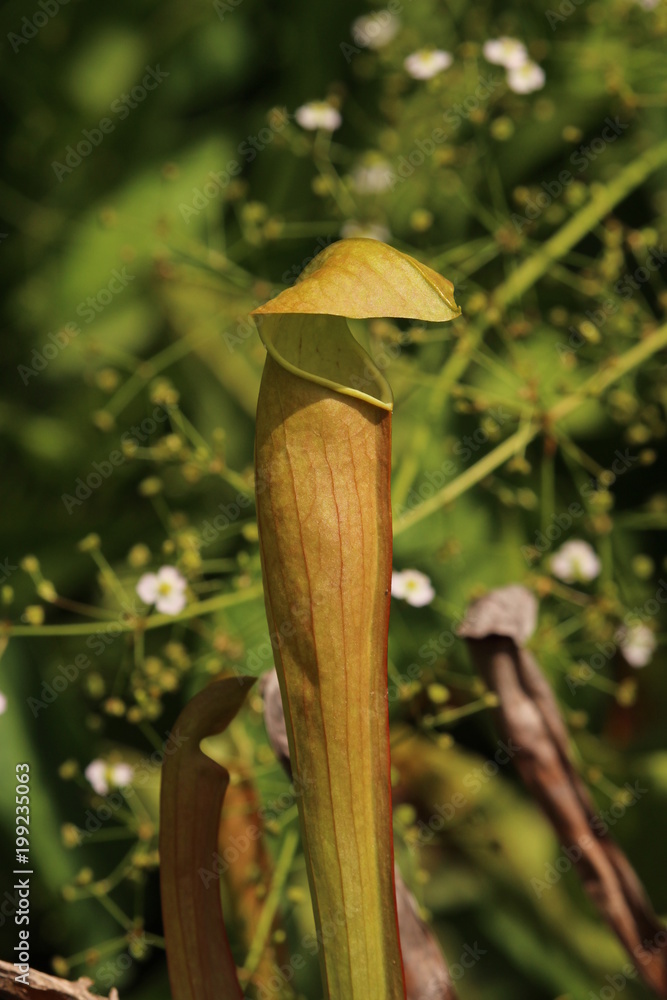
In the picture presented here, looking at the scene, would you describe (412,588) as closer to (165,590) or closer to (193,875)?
(165,590)

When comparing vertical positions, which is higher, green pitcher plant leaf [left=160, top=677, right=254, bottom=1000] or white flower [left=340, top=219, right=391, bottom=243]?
white flower [left=340, top=219, right=391, bottom=243]

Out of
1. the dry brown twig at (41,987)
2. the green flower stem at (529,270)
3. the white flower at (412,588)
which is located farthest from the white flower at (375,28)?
the dry brown twig at (41,987)

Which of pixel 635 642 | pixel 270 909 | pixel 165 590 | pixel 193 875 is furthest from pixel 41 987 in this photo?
pixel 635 642

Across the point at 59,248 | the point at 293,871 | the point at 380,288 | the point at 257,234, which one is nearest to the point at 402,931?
the point at 293,871

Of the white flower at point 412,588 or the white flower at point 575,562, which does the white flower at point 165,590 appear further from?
the white flower at point 575,562

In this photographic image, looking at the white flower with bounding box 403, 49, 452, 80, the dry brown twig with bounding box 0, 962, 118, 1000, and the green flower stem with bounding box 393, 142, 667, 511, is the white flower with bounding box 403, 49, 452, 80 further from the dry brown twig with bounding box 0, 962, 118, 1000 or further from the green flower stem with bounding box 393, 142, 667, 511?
the dry brown twig with bounding box 0, 962, 118, 1000

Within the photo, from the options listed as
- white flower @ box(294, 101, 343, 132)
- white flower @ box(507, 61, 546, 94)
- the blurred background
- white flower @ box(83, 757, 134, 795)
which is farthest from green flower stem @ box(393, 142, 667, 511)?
white flower @ box(83, 757, 134, 795)

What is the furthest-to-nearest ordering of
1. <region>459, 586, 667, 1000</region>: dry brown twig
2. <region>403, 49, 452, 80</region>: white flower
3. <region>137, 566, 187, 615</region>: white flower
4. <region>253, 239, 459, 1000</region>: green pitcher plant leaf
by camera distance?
<region>403, 49, 452, 80</region>: white flower → <region>137, 566, 187, 615</region>: white flower → <region>459, 586, 667, 1000</region>: dry brown twig → <region>253, 239, 459, 1000</region>: green pitcher plant leaf
